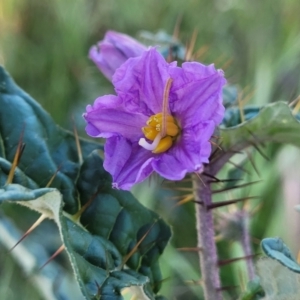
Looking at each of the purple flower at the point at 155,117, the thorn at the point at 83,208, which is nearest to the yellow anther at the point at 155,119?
the purple flower at the point at 155,117

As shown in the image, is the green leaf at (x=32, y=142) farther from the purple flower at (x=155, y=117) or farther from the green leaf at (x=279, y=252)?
the green leaf at (x=279, y=252)

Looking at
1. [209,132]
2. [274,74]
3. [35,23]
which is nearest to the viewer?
[209,132]

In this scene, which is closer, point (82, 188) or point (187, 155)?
point (187, 155)

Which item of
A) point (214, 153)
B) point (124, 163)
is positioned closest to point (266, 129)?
point (214, 153)

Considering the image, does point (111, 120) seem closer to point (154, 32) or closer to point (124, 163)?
point (124, 163)

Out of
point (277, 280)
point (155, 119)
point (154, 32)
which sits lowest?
point (154, 32)

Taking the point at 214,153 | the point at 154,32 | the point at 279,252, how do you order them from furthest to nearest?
the point at 154,32 → the point at 214,153 → the point at 279,252

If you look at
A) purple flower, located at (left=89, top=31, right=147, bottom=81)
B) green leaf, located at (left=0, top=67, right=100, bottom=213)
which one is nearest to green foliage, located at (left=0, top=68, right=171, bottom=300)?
green leaf, located at (left=0, top=67, right=100, bottom=213)

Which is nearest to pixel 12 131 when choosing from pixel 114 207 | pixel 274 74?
pixel 114 207

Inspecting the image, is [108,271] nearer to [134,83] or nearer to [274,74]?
[134,83]
